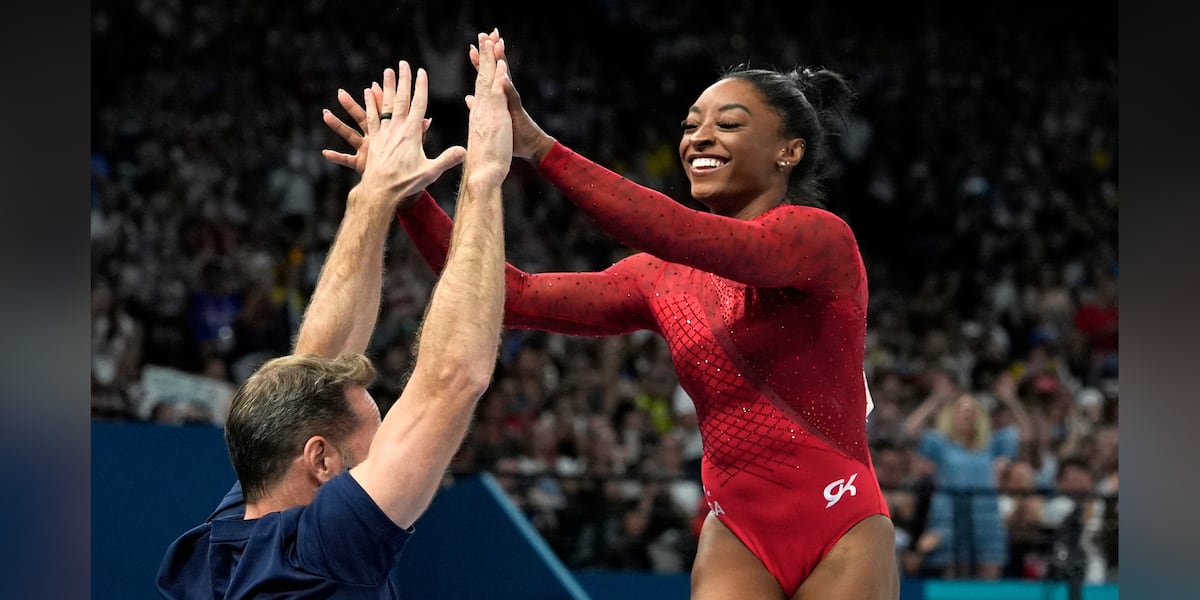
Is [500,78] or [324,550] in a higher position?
[500,78]

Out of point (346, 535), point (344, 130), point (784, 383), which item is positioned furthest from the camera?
point (344, 130)

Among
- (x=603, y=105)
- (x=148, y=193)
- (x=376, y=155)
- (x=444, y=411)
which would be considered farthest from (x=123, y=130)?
(x=444, y=411)

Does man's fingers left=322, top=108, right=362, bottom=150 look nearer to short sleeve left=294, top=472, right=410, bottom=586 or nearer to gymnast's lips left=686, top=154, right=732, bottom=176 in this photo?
gymnast's lips left=686, top=154, right=732, bottom=176

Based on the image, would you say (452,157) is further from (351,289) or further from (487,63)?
(351,289)

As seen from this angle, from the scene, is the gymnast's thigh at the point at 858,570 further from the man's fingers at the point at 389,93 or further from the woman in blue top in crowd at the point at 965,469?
the woman in blue top in crowd at the point at 965,469

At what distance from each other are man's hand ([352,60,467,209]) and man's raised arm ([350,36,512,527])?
42 cm

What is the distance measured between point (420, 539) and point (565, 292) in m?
2.73

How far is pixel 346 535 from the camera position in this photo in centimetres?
224

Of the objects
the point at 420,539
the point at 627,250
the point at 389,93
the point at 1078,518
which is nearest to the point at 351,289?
the point at 389,93

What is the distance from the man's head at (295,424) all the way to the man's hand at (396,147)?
0.62 meters

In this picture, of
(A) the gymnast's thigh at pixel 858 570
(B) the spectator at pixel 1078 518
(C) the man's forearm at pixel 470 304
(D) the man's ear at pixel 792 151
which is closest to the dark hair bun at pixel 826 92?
(D) the man's ear at pixel 792 151

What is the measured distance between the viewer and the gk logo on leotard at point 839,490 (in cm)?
303

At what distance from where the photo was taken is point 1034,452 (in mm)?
8672
